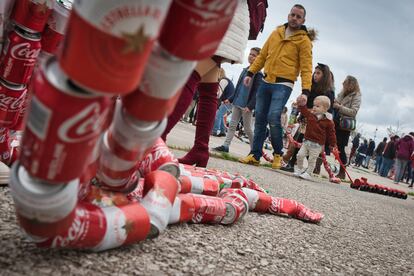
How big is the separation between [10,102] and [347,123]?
586cm

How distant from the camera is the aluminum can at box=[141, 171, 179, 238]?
0.97 metres

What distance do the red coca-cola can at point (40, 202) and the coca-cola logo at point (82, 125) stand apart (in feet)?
0.37

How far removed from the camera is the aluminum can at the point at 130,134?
76cm

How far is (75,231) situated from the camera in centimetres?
78

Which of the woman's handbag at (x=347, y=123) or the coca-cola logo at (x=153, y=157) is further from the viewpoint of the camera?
the woman's handbag at (x=347, y=123)

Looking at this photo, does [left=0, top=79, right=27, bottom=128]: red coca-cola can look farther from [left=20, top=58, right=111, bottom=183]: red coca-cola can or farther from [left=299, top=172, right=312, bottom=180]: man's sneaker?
[left=299, top=172, right=312, bottom=180]: man's sneaker

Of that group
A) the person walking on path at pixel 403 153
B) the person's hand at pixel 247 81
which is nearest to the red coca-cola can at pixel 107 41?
the person's hand at pixel 247 81

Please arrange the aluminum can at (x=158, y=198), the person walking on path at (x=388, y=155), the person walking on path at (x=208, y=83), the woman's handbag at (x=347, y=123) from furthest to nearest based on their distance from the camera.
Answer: the person walking on path at (x=388, y=155) → the woman's handbag at (x=347, y=123) → the person walking on path at (x=208, y=83) → the aluminum can at (x=158, y=198)

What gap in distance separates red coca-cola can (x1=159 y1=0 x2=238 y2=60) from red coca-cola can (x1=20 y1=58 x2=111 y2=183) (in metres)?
0.15

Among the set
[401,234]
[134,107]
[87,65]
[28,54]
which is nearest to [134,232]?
[134,107]

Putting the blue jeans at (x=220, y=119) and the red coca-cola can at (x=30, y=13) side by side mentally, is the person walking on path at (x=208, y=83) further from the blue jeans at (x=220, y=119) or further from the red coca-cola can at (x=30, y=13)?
the blue jeans at (x=220, y=119)

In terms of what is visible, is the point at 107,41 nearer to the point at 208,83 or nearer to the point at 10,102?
the point at 10,102

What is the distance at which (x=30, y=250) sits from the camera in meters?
0.81

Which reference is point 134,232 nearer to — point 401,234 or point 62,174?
point 62,174
